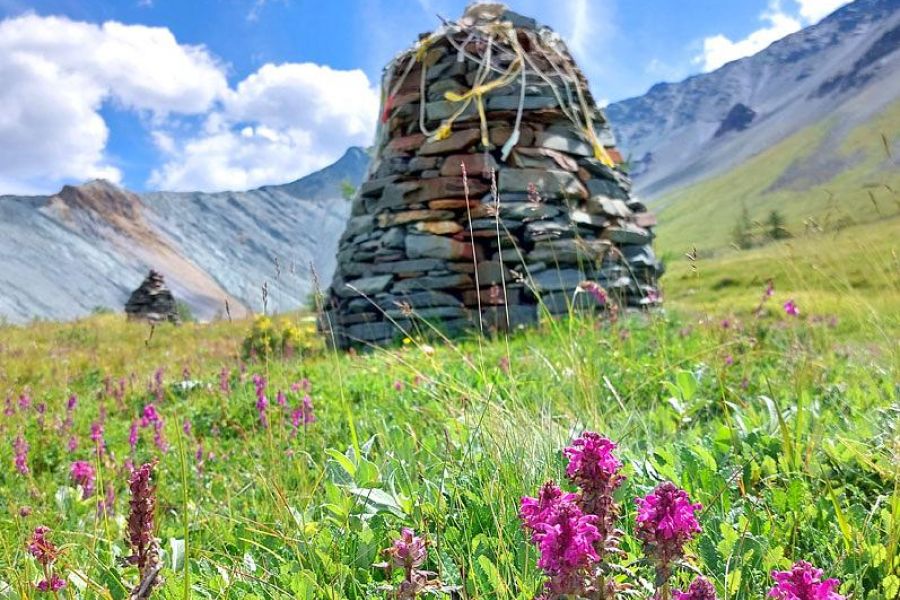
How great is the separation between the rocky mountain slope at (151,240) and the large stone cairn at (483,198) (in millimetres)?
43762

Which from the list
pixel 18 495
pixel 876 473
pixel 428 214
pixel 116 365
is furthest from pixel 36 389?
pixel 876 473

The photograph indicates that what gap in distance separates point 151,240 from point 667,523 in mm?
89320

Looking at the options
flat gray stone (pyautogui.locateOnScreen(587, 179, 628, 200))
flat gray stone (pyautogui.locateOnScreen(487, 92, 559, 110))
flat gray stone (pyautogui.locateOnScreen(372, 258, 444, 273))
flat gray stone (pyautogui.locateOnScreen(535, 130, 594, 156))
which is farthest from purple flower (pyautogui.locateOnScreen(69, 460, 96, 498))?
flat gray stone (pyautogui.locateOnScreen(587, 179, 628, 200))

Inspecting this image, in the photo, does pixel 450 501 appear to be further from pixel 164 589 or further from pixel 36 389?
pixel 36 389

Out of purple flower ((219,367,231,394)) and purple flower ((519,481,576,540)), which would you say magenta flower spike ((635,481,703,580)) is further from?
purple flower ((219,367,231,394))

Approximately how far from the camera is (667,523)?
95cm

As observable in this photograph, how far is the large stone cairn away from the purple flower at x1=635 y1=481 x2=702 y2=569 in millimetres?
6067

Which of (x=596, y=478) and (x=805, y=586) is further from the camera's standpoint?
(x=596, y=478)

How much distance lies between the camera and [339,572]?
1.43 m

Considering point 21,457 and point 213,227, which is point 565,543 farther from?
point 213,227

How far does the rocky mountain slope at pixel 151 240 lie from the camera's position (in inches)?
2258

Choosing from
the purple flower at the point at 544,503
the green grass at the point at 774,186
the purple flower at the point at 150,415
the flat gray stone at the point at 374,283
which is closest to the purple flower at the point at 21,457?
the purple flower at the point at 150,415

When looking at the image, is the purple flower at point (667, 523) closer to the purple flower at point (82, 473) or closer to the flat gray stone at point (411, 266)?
the purple flower at point (82, 473)

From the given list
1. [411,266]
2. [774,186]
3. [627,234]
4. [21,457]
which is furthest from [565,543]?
[774,186]
